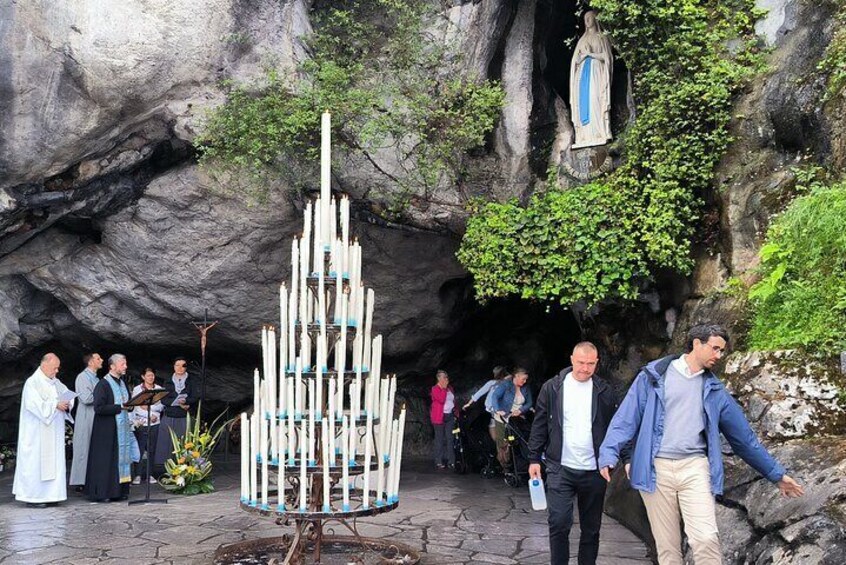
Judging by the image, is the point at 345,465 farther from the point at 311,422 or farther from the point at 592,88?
the point at 592,88

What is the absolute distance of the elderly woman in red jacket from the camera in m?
13.6

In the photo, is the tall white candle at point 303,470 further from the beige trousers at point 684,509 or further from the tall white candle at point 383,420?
the beige trousers at point 684,509

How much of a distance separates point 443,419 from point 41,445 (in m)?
5.66

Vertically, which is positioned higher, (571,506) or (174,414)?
(174,414)

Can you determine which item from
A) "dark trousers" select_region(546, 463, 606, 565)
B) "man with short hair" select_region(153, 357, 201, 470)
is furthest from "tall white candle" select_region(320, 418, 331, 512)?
"man with short hair" select_region(153, 357, 201, 470)

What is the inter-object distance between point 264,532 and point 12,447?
337 inches

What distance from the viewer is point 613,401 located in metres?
6.15

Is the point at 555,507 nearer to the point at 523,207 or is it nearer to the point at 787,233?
the point at 787,233

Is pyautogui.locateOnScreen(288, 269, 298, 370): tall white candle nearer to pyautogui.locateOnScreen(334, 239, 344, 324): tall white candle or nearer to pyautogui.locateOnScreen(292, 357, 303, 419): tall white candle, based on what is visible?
pyautogui.locateOnScreen(292, 357, 303, 419): tall white candle

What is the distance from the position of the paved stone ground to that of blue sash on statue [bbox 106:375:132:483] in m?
0.42

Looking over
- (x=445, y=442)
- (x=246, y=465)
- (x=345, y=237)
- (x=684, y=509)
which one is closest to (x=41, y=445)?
(x=246, y=465)

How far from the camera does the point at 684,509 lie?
5.27 metres

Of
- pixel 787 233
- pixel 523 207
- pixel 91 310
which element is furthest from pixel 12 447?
pixel 787 233

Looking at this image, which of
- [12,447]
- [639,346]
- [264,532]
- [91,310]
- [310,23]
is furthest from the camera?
[12,447]
